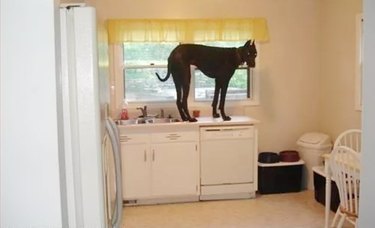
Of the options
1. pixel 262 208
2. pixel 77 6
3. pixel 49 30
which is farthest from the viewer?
pixel 262 208

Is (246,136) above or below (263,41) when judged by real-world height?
below

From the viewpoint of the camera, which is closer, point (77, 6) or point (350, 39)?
point (77, 6)

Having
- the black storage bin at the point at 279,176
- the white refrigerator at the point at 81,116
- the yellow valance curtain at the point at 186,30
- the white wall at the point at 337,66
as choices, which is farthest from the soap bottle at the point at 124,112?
the white refrigerator at the point at 81,116

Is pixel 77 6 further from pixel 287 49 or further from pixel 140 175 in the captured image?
pixel 287 49

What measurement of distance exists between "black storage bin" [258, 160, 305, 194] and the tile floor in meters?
0.10

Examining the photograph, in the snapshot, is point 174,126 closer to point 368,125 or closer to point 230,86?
point 230,86

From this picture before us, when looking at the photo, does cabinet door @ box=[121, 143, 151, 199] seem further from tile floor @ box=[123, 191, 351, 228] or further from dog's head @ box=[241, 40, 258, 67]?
dog's head @ box=[241, 40, 258, 67]

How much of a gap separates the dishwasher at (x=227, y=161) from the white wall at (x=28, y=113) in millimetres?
3416

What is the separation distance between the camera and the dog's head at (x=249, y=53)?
451cm

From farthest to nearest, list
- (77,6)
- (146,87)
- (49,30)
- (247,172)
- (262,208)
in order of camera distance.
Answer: (146,87) < (247,172) < (262,208) < (77,6) < (49,30)

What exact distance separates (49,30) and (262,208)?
11.9 ft

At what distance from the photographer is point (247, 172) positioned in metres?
4.55

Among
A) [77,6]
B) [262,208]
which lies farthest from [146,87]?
[77,6]

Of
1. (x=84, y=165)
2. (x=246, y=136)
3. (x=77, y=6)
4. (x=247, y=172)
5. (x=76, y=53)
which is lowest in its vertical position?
(x=247, y=172)
